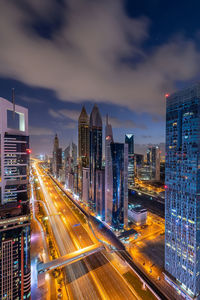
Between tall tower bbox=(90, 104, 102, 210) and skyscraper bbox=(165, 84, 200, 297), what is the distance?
49222mm

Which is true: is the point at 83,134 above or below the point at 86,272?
above

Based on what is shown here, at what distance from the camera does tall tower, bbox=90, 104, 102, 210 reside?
8281 cm

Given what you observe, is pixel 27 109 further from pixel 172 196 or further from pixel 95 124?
pixel 172 196

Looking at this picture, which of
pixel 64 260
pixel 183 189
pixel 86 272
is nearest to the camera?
pixel 183 189

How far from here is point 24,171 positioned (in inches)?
2409

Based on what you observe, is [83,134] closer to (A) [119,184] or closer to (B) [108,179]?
(B) [108,179]

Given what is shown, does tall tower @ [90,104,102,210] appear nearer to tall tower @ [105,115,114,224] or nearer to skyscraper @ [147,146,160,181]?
tall tower @ [105,115,114,224]

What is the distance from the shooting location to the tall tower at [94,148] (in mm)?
82812

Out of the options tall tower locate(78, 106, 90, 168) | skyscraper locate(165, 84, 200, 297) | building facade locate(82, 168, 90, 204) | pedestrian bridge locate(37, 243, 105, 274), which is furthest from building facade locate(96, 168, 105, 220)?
tall tower locate(78, 106, 90, 168)

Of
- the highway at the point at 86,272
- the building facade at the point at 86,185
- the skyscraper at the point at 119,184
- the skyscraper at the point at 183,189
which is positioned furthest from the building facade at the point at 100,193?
the skyscraper at the point at 183,189

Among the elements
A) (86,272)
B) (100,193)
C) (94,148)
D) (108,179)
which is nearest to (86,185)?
(100,193)

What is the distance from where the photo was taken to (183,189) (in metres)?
35.6

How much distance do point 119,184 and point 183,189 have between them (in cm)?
2990

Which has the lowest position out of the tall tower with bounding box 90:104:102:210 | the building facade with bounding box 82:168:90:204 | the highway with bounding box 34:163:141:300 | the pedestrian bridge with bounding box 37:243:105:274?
the highway with bounding box 34:163:141:300
